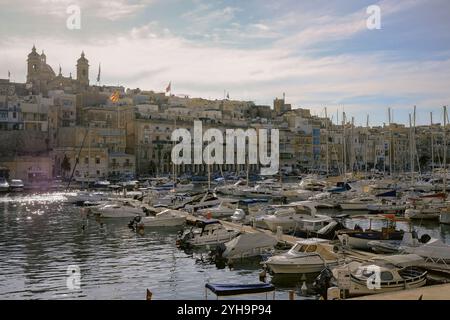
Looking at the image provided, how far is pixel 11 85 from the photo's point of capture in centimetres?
10312

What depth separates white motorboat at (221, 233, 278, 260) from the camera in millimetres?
23609

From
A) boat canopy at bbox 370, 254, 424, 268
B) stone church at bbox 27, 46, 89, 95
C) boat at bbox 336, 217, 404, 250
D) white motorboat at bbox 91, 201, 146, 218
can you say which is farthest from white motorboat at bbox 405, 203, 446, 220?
stone church at bbox 27, 46, 89, 95

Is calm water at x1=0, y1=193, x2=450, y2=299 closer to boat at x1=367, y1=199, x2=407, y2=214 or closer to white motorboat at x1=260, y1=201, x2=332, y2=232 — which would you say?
boat at x1=367, y1=199, x2=407, y2=214

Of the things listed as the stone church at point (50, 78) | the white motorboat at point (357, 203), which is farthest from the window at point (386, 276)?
the stone church at point (50, 78)

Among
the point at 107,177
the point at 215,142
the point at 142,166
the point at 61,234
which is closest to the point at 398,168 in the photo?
the point at 215,142

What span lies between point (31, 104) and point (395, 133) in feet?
276

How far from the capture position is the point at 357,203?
4488 cm

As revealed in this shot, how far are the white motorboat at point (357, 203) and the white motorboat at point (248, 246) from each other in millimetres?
21445

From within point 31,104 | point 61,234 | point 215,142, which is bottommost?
point 61,234

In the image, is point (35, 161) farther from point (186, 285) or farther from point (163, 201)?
point (186, 285)

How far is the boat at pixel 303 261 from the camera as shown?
2042 centimetres

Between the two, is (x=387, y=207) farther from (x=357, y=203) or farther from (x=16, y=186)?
(x=16, y=186)

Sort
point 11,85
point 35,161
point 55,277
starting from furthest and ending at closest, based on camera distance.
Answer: point 11,85, point 35,161, point 55,277

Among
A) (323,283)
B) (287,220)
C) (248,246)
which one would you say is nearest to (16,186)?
(287,220)
